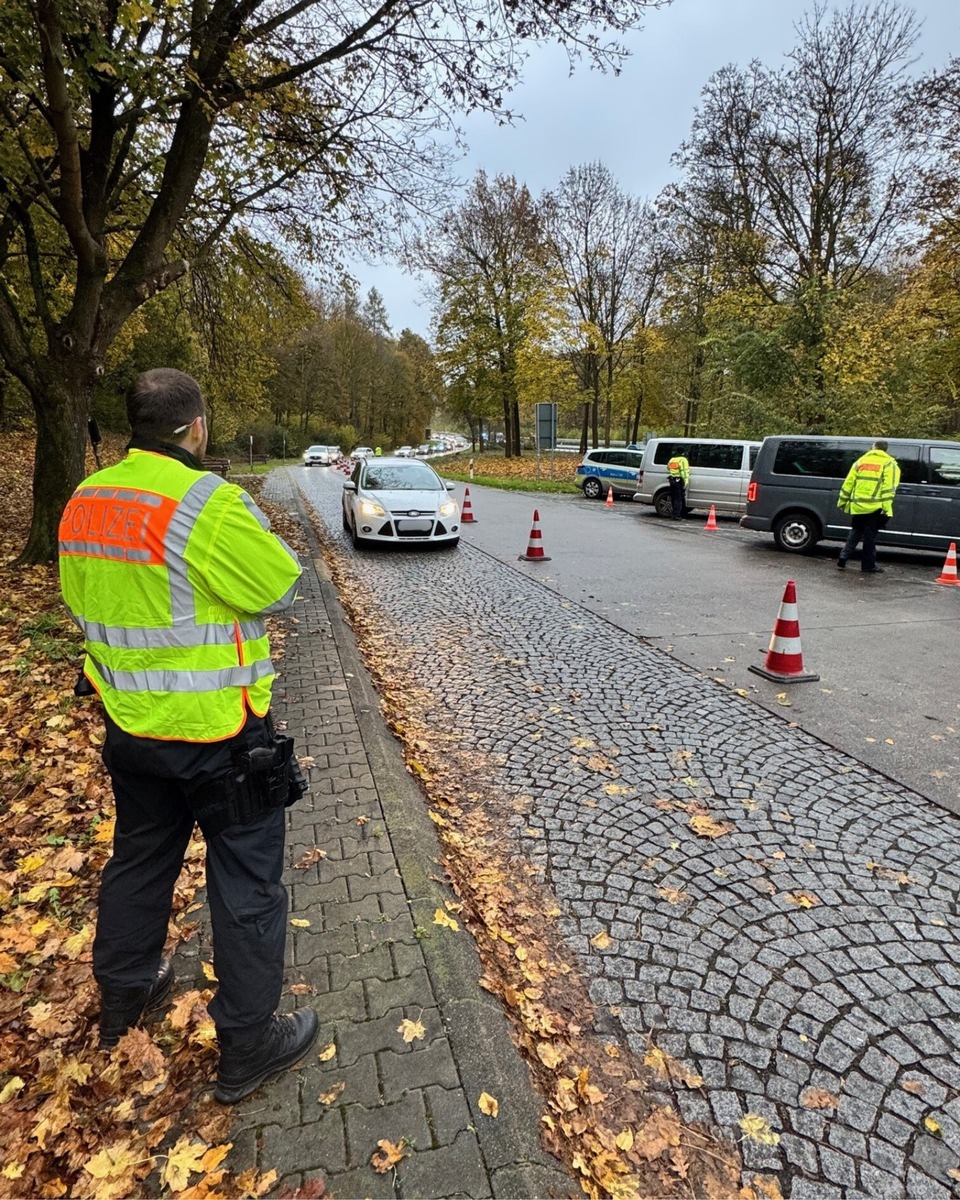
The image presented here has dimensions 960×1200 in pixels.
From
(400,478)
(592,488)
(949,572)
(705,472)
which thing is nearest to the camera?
(949,572)

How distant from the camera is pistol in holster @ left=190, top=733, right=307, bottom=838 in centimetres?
187

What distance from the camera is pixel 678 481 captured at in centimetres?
1703

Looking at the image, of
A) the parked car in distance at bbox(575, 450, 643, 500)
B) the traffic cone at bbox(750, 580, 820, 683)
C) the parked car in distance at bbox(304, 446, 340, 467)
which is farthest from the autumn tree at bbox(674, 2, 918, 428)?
the parked car in distance at bbox(304, 446, 340, 467)

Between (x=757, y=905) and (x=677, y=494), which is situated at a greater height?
(x=677, y=494)

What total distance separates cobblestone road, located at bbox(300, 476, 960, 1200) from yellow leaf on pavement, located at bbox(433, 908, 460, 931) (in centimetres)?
50

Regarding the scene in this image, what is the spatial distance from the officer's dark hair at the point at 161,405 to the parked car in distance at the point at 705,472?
1650 centimetres

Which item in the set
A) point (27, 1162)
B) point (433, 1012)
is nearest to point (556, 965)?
point (433, 1012)

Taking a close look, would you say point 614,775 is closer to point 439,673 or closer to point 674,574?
point 439,673

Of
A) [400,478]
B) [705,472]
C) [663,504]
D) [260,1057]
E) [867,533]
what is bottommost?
[260,1057]

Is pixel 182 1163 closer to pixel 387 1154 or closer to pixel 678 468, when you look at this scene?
pixel 387 1154

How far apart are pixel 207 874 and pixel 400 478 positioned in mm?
11328

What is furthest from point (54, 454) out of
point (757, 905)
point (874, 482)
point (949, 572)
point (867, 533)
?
point (949, 572)

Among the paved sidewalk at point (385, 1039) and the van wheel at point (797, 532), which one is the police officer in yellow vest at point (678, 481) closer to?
the van wheel at point (797, 532)

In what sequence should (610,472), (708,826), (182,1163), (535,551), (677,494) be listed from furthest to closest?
(610,472)
(677,494)
(535,551)
(708,826)
(182,1163)
